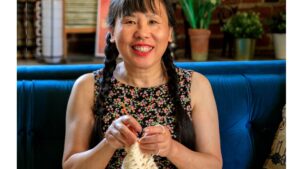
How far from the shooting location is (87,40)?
253cm

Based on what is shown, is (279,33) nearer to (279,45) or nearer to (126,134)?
(279,45)

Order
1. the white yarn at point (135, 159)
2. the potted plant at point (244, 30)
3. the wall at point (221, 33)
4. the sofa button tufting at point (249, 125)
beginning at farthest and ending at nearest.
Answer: the wall at point (221, 33), the potted plant at point (244, 30), the sofa button tufting at point (249, 125), the white yarn at point (135, 159)

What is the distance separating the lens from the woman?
3.73 feet

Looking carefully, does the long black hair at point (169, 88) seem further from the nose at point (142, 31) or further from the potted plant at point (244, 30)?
the potted plant at point (244, 30)

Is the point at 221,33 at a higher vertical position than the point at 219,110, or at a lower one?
higher

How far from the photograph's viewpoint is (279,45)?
90.7 inches

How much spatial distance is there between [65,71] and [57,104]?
0.17m

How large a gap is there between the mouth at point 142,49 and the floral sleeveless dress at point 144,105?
5.9 inches

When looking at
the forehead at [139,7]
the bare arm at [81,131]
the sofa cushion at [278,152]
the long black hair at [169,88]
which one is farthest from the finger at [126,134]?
the sofa cushion at [278,152]

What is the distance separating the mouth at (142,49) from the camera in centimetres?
113

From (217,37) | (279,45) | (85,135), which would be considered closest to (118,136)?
(85,135)

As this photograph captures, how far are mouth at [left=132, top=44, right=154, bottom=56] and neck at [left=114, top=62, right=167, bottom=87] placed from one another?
0.09 meters

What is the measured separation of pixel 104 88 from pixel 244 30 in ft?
4.19

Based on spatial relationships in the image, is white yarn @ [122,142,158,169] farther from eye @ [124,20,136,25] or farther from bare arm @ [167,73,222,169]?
eye @ [124,20,136,25]
